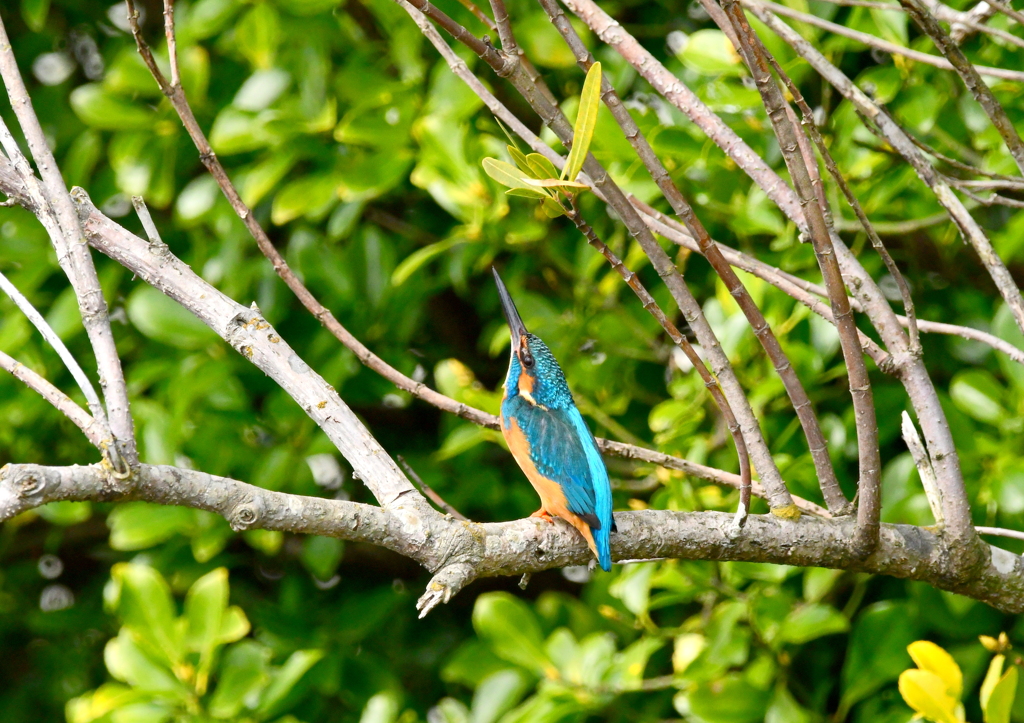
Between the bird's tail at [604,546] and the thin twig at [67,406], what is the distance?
32.5 inches

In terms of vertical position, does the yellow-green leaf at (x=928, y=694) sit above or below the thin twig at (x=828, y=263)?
below

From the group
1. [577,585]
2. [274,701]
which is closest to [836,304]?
[274,701]

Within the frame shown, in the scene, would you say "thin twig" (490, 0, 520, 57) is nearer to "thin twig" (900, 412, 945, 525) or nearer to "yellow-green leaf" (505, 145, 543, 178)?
"yellow-green leaf" (505, 145, 543, 178)

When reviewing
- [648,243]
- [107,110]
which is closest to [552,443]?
[648,243]

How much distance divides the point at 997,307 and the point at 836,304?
4.68 feet

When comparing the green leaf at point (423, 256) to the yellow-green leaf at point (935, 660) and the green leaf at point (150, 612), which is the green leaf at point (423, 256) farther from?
the yellow-green leaf at point (935, 660)

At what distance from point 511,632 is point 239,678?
2.55 feet

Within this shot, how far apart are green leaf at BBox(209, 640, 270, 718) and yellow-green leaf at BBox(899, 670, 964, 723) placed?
1.75m

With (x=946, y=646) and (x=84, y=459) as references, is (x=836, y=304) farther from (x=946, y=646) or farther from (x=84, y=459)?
(x=84, y=459)

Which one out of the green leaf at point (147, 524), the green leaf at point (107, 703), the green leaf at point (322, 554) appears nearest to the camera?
the green leaf at point (107, 703)

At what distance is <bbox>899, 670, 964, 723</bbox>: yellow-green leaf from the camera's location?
1.72m

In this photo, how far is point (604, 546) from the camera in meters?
1.59

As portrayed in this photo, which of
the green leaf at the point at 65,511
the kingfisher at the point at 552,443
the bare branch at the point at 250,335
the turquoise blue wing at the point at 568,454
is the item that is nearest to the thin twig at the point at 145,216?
the bare branch at the point at 250,335

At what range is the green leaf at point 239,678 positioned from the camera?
2652 mm
